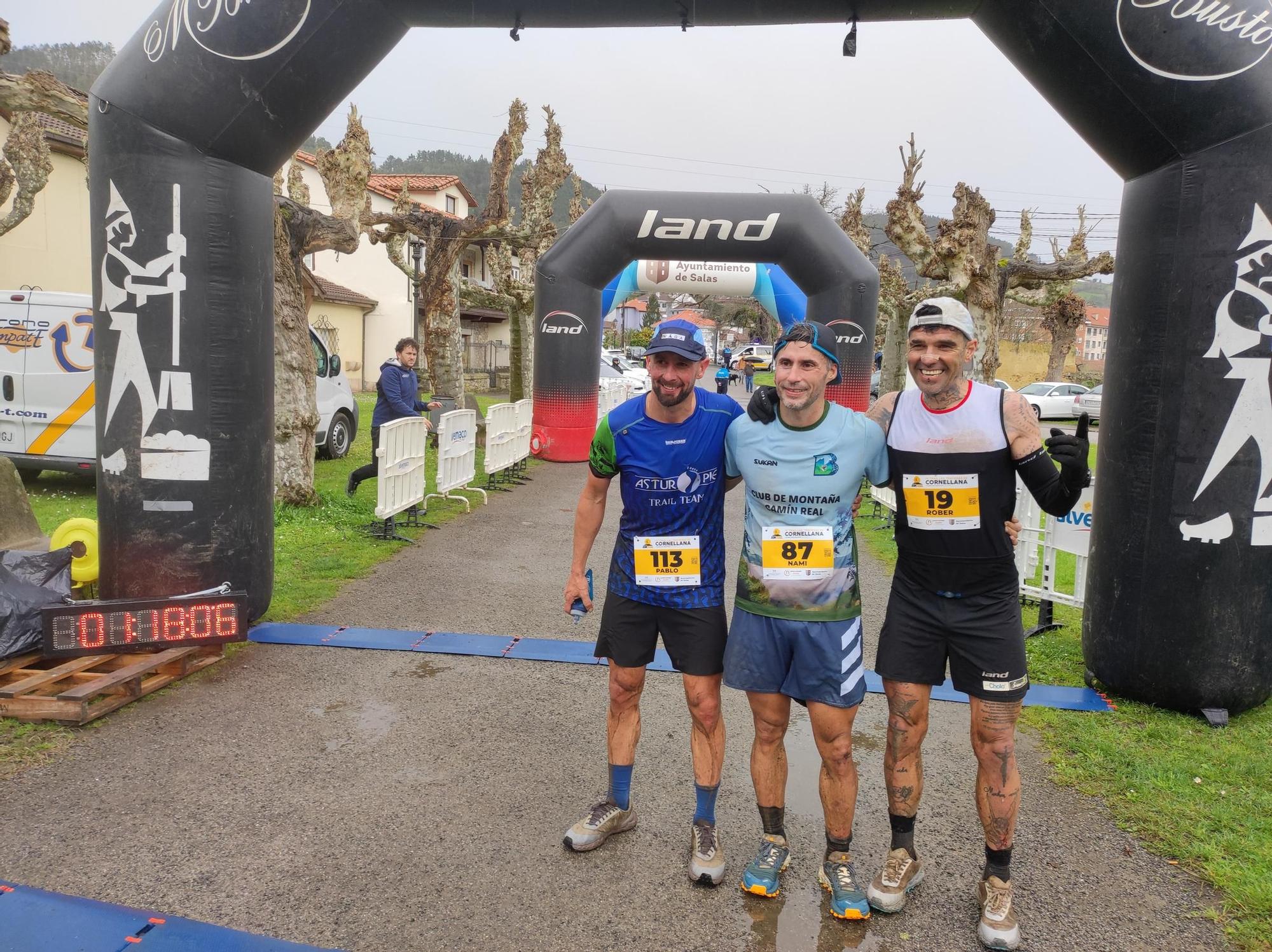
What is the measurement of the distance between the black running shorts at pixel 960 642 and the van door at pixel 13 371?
1030cm

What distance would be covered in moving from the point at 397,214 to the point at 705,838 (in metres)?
14.5

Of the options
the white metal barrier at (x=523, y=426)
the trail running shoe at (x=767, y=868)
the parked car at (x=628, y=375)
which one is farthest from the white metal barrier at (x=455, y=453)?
the parked car at (x=628, y=375)

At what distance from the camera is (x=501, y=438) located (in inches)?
534

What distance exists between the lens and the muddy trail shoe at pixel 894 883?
10.3 ft

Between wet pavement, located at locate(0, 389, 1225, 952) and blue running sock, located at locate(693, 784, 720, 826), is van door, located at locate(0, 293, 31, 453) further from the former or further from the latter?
blue running sock, located at locate(693, 784, 720, 826)

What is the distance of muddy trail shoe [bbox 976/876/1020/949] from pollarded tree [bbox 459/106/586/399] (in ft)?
49.5

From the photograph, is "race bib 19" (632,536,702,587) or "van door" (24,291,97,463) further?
"van door" (24,291,97,463)

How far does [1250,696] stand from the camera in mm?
4766

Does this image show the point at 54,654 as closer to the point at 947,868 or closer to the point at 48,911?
the point at 48,911

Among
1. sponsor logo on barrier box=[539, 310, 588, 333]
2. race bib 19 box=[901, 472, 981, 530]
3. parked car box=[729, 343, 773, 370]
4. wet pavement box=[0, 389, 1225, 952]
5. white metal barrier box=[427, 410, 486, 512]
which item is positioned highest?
parked car box=[729, 343, 773, 370]

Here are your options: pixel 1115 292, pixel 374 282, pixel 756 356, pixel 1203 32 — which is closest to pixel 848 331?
pixel 1115 292

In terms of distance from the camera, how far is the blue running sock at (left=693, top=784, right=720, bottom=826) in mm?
3375

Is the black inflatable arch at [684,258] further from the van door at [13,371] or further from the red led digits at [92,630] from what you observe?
the red led digits at [92,630]

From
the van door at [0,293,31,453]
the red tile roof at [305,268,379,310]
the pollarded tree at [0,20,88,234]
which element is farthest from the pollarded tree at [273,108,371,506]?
the red tile roof at [305,268,379,310]
